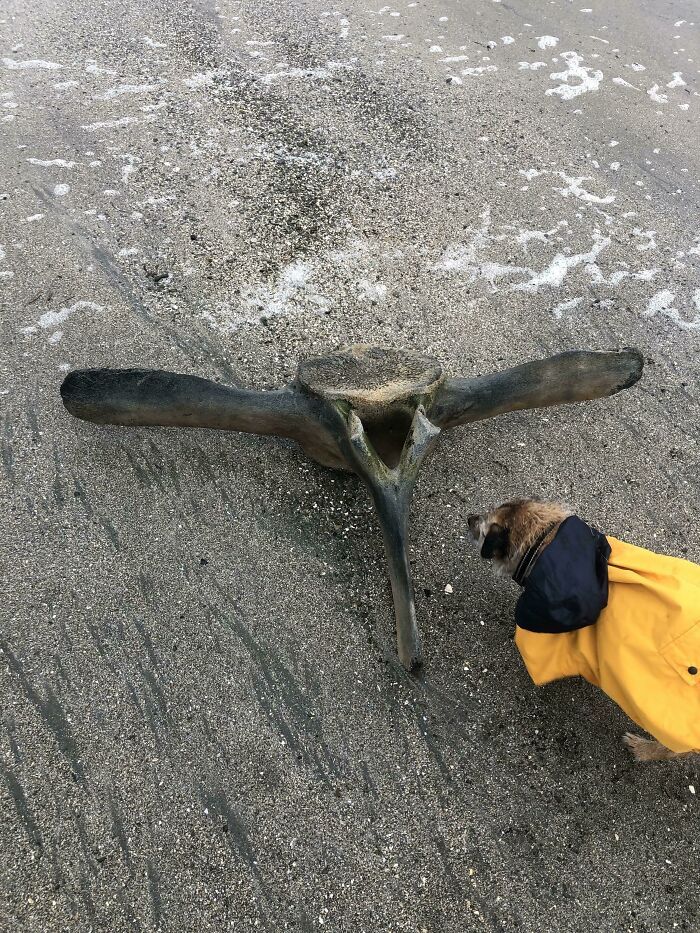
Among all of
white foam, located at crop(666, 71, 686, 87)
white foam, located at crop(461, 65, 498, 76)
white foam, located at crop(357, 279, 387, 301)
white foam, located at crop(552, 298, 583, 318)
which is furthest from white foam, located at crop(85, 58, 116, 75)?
white foam, located at crop(666, 71, 686, 87)

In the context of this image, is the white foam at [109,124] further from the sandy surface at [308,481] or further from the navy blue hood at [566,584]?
the navy blue hood at [566,584]

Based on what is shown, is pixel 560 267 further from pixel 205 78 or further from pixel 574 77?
pixel 205 78

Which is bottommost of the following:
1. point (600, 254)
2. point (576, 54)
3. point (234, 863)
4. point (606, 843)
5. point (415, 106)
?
point (234, 863)

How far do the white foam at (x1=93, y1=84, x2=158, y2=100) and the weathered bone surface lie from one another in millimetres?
2507

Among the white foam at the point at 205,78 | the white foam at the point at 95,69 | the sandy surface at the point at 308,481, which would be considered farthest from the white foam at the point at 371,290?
the white foam at the point at 95,69

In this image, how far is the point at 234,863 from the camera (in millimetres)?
1775

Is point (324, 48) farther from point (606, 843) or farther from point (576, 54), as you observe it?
point (606, 843)

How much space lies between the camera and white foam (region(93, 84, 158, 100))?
406cm

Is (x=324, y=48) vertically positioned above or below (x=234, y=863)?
above

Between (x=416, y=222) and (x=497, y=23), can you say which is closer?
(x=416, y=222)

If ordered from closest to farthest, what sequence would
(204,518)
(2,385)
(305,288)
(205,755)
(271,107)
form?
(205,755), (204,518), (2,385), (305,288), (271,107)

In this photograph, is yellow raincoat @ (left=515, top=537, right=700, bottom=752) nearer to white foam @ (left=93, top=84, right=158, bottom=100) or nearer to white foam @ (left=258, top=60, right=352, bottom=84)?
white foam @ (left=258, top=60, right=352, bottom=84)

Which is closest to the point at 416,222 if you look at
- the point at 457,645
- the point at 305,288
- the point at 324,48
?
the point at 305,288

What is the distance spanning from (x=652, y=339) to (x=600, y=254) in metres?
0.62
